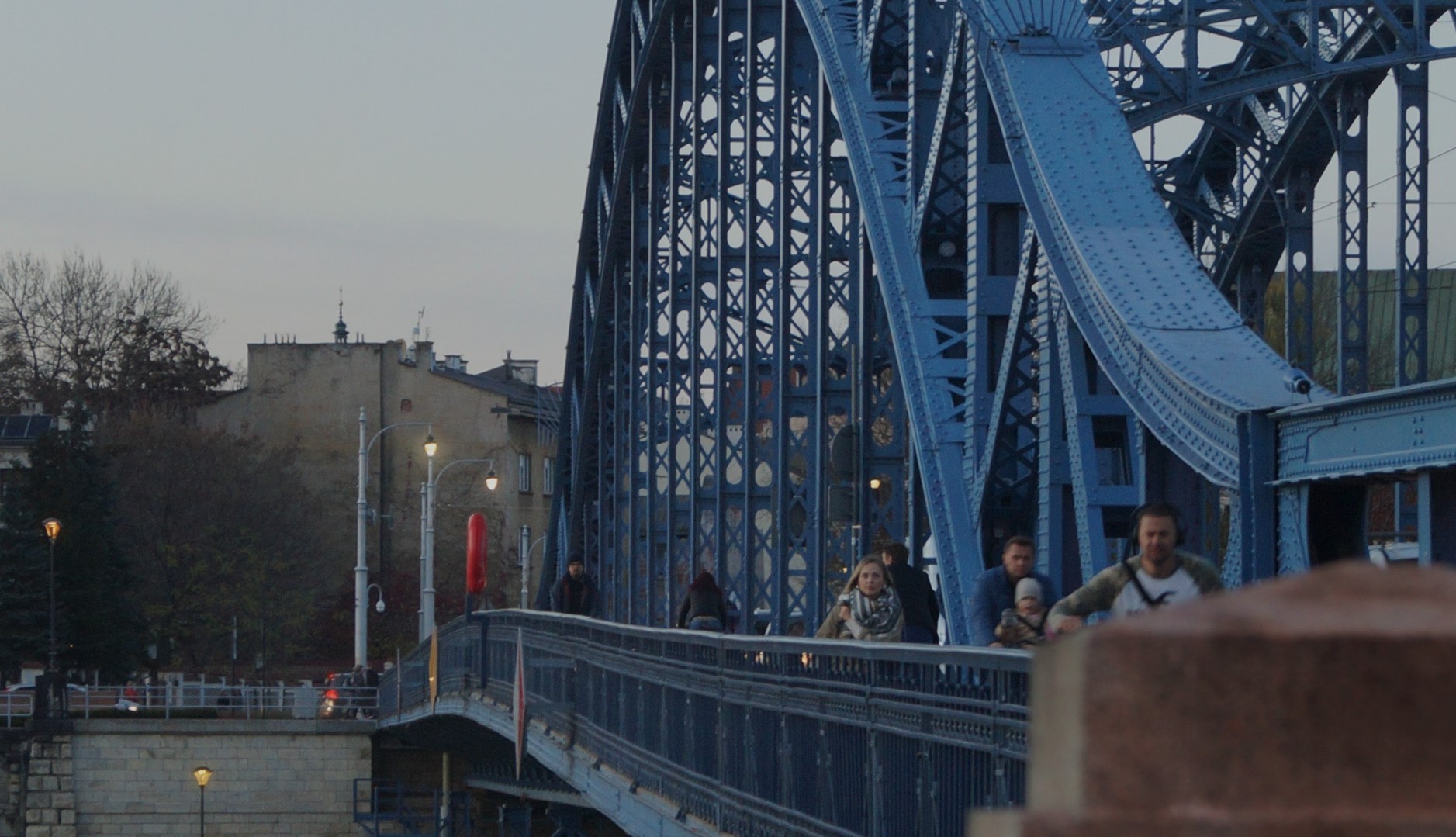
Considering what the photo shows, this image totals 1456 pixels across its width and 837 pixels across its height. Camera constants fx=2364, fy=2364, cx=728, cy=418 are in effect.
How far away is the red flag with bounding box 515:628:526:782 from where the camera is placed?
968 inches

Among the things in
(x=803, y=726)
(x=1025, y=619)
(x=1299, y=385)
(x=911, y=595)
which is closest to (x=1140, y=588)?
(x=1025, y=619)

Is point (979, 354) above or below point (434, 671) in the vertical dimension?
above

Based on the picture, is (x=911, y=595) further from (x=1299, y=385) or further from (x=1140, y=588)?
(x=1140, y=588)

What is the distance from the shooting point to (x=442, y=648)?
3538 centimetres

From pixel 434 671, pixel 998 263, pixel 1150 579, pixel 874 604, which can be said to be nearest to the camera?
pixel 1150 579

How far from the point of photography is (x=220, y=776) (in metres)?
50.5

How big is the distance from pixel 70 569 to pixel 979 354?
1883 inches

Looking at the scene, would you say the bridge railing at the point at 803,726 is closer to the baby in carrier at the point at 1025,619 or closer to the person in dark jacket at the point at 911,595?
the baby in carrier at the point at 1025,619

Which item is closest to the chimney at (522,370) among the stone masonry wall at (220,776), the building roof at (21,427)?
the building roof at (21,427)

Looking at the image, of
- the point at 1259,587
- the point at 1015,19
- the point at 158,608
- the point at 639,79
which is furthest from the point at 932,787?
the point at 158,608

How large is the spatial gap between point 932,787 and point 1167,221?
448cm

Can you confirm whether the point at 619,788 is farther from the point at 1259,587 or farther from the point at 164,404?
the point at 164,404

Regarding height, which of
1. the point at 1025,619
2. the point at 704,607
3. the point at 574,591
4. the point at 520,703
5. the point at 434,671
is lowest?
the point at 434,671

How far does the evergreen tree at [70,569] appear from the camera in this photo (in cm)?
5866
